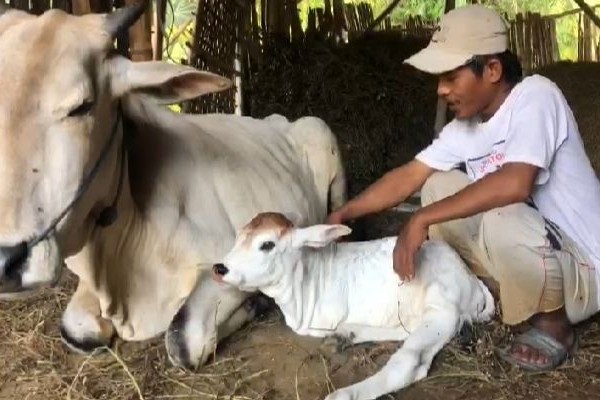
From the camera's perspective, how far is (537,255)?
3.88m

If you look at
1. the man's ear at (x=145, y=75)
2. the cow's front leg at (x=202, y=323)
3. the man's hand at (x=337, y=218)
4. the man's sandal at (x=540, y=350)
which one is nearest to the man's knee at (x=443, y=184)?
the man's hand at (x=337, y=218)

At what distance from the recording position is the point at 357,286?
13.3ft

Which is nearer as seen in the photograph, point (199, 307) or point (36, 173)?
point (36, 173)

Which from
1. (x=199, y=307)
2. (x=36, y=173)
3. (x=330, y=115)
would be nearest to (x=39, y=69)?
(x=36, y=173)

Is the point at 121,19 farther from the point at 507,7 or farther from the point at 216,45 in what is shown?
the point at 507,7

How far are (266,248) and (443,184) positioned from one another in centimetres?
117

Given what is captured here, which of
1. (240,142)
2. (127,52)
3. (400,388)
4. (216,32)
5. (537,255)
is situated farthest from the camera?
(216,32)

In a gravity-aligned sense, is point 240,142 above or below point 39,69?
below

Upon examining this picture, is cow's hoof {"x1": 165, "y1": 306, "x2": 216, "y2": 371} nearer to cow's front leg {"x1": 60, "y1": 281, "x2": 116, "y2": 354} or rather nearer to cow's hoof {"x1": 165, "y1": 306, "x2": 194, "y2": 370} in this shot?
cow's hoof {"x1": 165, "y1": 306, "x2": 194, "y2": 370}

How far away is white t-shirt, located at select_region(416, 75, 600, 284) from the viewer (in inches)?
147

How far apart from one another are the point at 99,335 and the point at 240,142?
4.40ft

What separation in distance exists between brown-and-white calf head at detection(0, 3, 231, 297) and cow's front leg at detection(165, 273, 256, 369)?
21.9 inches

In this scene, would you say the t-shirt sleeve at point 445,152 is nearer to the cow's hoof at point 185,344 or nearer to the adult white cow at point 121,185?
the adult white cow at point 121,185

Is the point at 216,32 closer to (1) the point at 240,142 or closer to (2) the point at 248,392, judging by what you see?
(1) the point at 240,142
